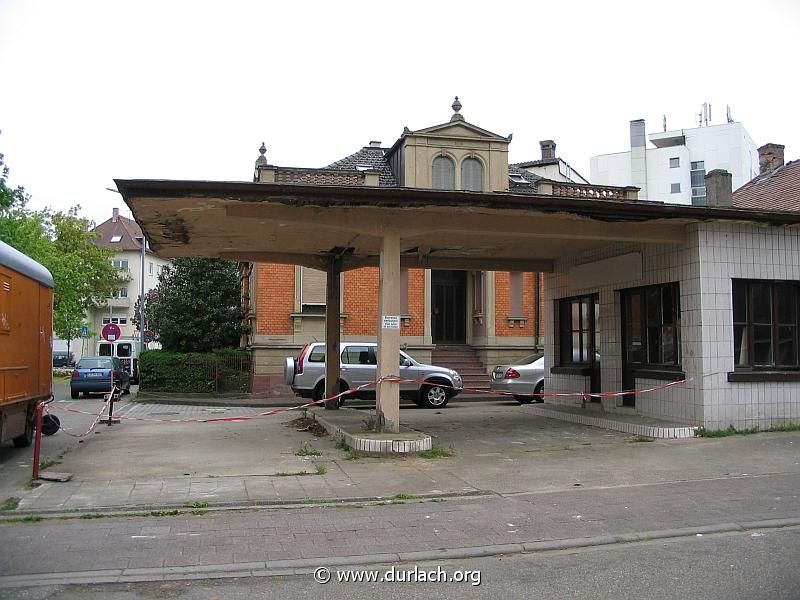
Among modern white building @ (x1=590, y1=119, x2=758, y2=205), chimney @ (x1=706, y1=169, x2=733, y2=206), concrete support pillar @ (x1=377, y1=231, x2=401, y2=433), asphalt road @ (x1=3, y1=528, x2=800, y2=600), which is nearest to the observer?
asphalt road @ (x1=3, y1=528, x2=800, y2=600)

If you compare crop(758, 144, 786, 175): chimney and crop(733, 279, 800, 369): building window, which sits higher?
crop(758, 144, 786, 175): chimney

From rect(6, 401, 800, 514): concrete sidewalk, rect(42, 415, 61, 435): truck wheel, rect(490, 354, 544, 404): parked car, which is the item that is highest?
rect(490, 354, 544, 404): parked car

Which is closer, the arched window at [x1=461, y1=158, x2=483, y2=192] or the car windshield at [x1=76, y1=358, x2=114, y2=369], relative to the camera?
the arched window at [x1=461, y1=158, x2=483, y2=192]

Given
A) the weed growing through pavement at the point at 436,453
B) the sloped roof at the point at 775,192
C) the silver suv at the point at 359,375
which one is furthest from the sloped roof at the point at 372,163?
the weed growing through pavement at the point at 436,453

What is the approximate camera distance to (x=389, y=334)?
11469 millimetres

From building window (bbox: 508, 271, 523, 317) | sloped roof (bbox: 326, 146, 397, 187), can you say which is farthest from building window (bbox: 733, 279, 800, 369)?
sloped roof (bbox: 326, 146, 397, 187)

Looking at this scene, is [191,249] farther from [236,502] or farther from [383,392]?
[236,502]

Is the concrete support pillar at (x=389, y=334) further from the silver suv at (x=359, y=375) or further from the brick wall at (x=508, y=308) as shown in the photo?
the brick wall at (x=508, y=308)

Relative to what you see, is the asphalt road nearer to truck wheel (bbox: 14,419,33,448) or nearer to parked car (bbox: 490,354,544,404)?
truck wheel (bbox: 14,419,33,448)

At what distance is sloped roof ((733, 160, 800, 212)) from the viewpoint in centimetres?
1772

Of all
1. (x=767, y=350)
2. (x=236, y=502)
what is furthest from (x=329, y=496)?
(x=767, y=350)

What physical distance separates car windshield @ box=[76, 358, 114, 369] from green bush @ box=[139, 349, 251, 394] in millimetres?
2984

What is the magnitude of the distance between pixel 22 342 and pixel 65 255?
41.0m

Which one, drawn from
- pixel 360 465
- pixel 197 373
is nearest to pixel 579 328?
pixel 360 465
